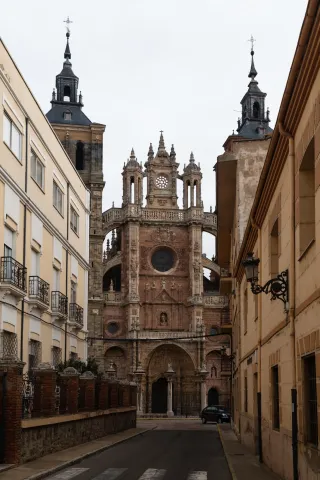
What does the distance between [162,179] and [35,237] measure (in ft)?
151

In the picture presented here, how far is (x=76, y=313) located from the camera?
103 ft

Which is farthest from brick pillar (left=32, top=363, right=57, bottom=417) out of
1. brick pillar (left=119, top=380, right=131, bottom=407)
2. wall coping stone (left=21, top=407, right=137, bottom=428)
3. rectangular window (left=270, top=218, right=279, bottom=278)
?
brick pillar (left=119, top=380, right=131, bottom=407)

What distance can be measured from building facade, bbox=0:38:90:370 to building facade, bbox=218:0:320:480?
832 centimetres

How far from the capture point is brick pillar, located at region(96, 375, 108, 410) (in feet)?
87.7

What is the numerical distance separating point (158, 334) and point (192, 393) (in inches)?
232

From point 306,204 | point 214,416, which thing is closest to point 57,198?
point 306,204

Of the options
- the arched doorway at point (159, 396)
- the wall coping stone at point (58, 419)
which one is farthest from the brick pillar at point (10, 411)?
the arched doorway at point (159, 396)

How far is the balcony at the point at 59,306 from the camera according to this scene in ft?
89.5

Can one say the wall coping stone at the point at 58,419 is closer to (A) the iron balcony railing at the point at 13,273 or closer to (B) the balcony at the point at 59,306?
(B) the balcony at the point at 59,306

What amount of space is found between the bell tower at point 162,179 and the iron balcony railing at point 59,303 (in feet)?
134

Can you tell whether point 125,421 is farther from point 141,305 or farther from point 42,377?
point 141,305

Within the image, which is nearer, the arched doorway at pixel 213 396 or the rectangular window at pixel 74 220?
the rectangular window at pixel 74 220

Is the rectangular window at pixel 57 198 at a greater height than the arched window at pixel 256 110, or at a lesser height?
lesser

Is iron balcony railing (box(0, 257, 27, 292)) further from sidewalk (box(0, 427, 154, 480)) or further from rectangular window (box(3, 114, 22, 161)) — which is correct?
sidewalk (box(0, 427, 154, 480))
